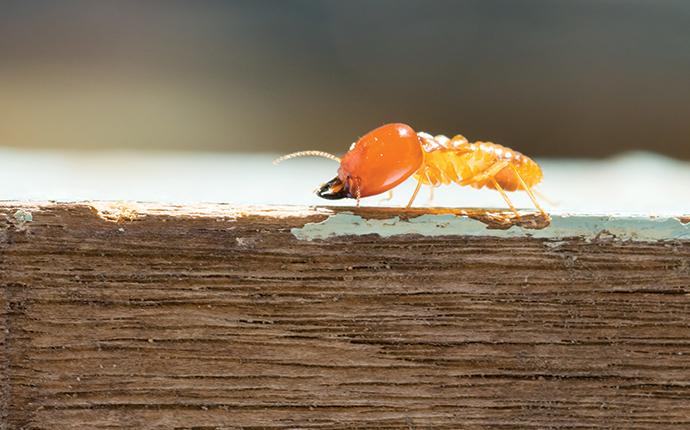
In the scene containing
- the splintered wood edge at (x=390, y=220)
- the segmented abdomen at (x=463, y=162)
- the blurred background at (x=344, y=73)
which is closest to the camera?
the splintered wood edge at (x=390, y=220)

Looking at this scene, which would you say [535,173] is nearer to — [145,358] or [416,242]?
[416,242]

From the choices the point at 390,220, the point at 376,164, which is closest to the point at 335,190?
the point at 376,164

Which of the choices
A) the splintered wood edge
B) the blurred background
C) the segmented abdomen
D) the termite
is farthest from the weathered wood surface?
the blurred background

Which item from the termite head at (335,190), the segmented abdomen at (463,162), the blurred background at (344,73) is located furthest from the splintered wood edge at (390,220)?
the blurred background at (344,73)

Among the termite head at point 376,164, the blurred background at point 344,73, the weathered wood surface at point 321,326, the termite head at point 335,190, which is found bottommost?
the weathered wood surface at point 321,326

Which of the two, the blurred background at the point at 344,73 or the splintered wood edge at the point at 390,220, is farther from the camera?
the blurred background at the point at 344,73

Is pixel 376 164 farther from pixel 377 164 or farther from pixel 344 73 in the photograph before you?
pixel 344 73

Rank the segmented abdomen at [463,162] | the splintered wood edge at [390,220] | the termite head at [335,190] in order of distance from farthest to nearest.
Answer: the segmented abdomen at [463,162] → the termite head at [335,190] → the splintered wood edge at [390,220]

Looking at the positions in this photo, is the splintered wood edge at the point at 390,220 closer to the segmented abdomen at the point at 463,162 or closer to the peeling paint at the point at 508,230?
the peeling paint at the point at 508,230

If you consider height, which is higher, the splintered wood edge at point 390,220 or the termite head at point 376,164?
the termite head at point 376,164

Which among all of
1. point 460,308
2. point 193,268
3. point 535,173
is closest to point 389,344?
point 460,308
